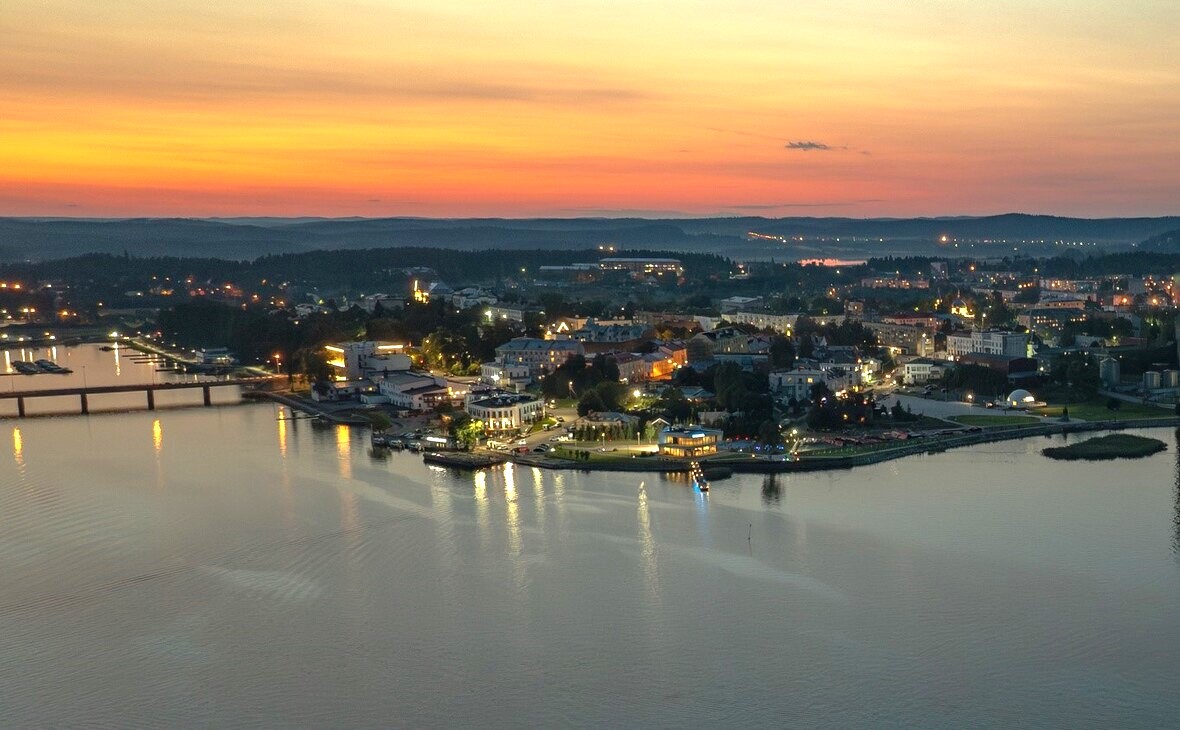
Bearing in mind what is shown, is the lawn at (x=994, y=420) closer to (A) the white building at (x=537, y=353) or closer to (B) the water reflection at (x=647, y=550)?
(B) the water reflection at (x=647, y=550)

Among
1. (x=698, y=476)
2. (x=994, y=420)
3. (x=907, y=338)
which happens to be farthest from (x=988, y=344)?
(x=698, y=476)

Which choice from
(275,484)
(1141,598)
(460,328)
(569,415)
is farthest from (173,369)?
(1141,598)

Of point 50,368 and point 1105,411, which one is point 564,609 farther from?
point 50,368

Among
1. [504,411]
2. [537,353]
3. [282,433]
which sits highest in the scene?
[537,353]

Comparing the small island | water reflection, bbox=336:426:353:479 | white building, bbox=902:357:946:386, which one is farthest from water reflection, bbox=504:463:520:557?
white building, bbox=902:357:946:386

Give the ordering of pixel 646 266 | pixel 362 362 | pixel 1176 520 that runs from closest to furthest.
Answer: pixel 1176 520 < pixel 362 362 < pixel 646 266

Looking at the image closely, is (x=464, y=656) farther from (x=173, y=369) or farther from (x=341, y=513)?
(x=173, y=369)
